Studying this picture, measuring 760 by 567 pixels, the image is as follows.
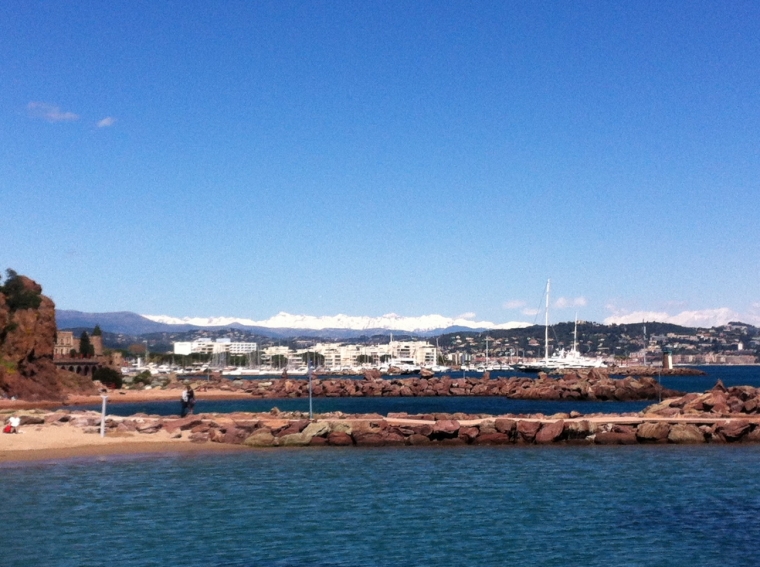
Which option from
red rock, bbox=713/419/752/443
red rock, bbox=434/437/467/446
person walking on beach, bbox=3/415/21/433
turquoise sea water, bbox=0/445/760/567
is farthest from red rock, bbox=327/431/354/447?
red rock, bbox=713/419/752/443

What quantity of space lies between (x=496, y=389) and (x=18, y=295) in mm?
59877

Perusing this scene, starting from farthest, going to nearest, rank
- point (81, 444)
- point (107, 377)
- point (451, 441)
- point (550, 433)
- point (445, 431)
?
point (107, 377) < point (445, 431) < point (451, 441) < point (550, 433) < point (81, 444)

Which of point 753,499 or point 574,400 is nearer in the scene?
point 753,499

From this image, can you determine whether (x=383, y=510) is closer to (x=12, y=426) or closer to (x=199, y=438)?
(x=199, y=438)

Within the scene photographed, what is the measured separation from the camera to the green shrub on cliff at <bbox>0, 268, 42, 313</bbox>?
320 feet

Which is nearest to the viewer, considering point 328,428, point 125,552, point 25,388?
point 125,552

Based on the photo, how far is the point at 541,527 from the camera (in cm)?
2244

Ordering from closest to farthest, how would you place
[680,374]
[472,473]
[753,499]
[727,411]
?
[753,499] < [472,473] < [727,411] < [680,374]

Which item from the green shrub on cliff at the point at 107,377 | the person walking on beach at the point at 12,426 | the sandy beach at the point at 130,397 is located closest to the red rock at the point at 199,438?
the person walking on beach at the point at 12,426

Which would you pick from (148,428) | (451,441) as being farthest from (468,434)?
(148,428)

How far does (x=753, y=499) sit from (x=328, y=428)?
1973 cm

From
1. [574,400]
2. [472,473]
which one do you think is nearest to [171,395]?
[574,400]

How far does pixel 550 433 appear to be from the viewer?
132ft

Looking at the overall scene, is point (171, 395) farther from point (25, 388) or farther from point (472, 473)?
point (472, 473)
